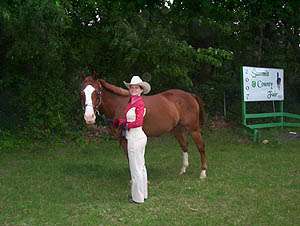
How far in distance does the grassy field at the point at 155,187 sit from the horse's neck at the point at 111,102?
1.31 meters

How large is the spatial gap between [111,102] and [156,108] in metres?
0.87

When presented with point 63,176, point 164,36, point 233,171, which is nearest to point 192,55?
point 164,36

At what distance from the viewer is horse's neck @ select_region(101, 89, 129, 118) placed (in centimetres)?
880

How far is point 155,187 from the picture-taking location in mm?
8625

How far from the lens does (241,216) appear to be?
6805 mm

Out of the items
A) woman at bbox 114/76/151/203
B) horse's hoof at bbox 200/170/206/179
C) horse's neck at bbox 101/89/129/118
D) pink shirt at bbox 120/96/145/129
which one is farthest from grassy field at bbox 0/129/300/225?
horse's neck at bbox 101/89/129/118

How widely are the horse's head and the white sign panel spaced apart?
7851 millimetres

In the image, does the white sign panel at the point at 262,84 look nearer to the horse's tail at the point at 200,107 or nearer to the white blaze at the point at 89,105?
the horse's tail at the point at 200,107

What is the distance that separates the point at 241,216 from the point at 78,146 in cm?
775

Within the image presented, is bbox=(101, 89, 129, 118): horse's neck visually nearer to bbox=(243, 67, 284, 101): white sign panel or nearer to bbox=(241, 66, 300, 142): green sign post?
bbox=(241, 66, 300, 142): green sign post

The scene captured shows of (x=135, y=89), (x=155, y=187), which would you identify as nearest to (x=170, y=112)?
(x=155, y=187)

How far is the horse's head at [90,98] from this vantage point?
786 centimetres

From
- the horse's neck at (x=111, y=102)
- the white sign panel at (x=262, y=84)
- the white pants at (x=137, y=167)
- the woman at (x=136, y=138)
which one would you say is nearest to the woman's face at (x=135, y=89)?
the woman at (x=136, y=138)

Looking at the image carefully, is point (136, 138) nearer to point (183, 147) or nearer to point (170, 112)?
point (170, 112)
